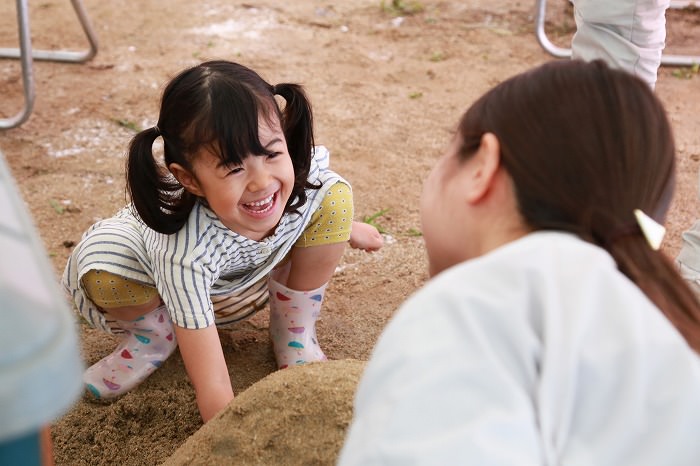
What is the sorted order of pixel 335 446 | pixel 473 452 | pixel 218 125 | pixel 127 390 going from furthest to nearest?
pixel 127 390, pixel 218 125, pixel 335 446, pixel 473 452

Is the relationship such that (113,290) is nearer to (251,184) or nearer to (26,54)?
(251,184)

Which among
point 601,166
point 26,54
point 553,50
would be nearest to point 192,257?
point 601,166

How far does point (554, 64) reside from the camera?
3.27 feet

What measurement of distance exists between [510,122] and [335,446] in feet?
2.00

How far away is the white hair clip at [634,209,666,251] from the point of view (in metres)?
0.91

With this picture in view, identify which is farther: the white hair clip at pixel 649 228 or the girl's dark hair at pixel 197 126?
the girl's dark hair at pixel 197 126

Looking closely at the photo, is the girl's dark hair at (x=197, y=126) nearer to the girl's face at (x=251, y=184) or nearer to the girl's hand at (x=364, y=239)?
the girl's face at (x=251, y=184)

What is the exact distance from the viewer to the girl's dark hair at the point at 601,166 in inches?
35.6

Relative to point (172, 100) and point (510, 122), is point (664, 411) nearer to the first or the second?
point (510, 122)

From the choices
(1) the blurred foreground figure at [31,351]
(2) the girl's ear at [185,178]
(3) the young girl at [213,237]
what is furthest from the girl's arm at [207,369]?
(1) the blurred foreground figure at [31,351]

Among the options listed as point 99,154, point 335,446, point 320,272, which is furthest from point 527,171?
point 99,154

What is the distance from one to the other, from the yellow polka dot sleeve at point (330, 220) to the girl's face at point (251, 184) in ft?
0.57

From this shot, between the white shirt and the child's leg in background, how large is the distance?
3.20 feet

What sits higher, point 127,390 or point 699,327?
point 699,327
